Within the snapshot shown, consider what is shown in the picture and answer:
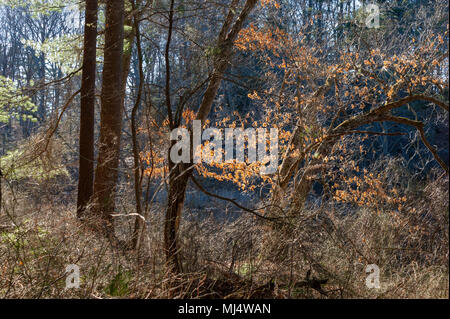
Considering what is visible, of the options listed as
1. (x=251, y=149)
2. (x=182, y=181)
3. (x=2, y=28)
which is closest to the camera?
(x=182, y=181)

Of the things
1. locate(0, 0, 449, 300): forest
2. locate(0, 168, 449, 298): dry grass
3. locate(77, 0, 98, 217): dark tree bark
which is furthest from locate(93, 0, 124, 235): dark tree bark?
locate(0, 168, 449, 298): dry grass

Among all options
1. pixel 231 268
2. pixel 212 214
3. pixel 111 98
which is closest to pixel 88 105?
pixel 111 98

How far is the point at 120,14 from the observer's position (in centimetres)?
740

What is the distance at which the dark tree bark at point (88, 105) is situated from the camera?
7.82 m

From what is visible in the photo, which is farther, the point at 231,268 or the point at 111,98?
the point at 111,98

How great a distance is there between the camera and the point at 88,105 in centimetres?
799

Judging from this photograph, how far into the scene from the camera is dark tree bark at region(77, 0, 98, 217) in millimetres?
7816

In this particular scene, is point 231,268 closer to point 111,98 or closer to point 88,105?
point 111,98

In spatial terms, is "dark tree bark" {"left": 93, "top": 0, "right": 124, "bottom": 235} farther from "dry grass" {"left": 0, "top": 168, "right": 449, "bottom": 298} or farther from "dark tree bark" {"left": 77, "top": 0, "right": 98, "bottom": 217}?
"dry grass" {"left": 0, "top": 168, "right": 449, "bottom": 298}

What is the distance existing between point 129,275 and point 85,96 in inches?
185

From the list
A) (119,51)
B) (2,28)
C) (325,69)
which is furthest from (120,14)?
(2,28)

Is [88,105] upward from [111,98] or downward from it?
downward

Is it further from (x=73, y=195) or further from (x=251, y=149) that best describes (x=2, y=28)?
(x=251, y=149)
